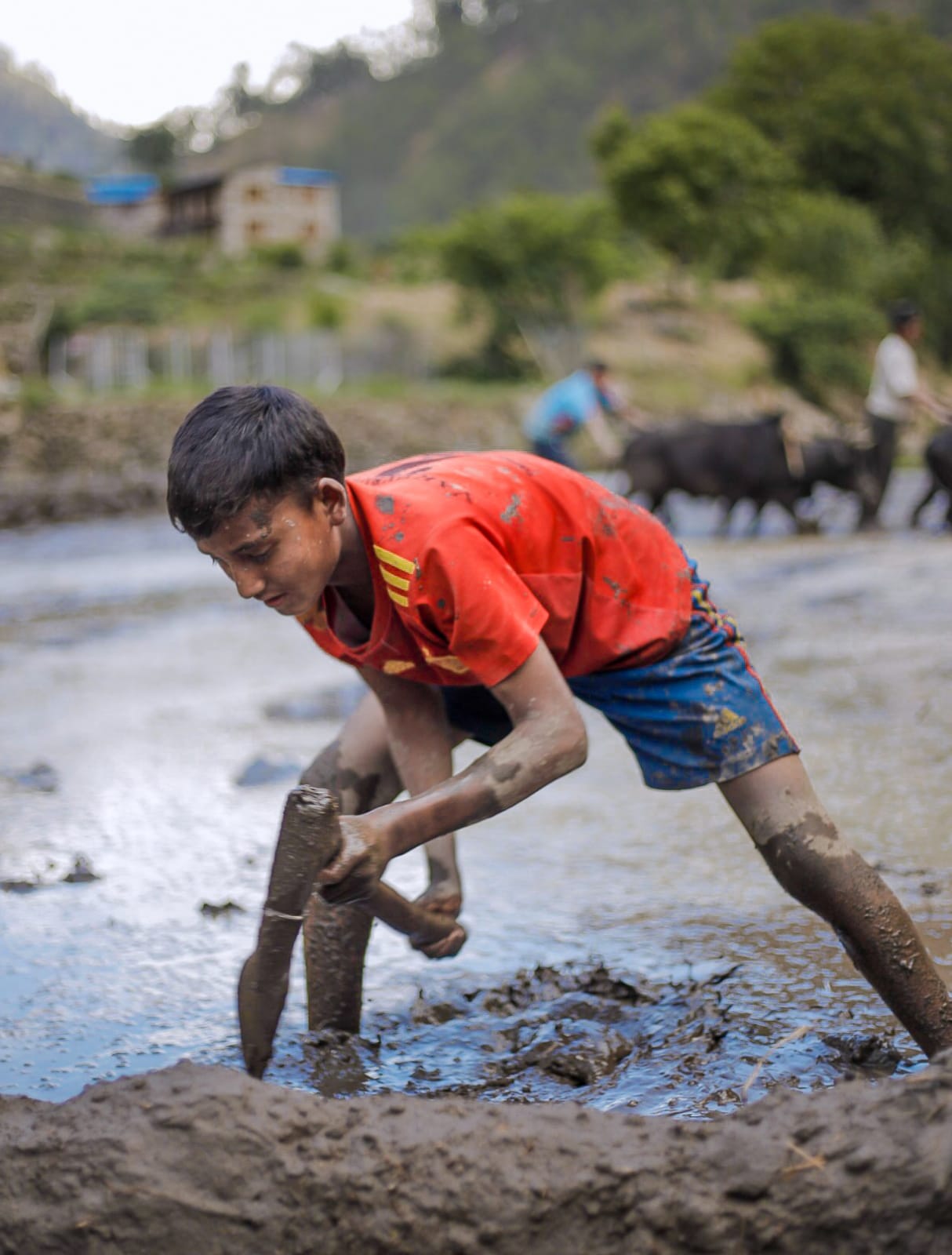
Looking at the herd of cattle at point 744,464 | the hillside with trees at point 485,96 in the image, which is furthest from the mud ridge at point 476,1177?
the hillside with trees at point 485,96

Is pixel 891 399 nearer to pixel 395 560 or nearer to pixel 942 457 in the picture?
pixel 942 457

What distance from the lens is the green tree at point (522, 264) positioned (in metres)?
35.9

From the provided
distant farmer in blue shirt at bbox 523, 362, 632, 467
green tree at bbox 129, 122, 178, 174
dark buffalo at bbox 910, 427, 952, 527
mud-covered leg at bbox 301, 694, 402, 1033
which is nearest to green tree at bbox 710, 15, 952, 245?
green tree at bbox 129, 122, 178, 174

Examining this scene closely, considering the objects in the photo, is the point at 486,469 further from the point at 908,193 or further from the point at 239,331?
the point at 908,193

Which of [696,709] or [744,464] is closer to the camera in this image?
[696,709]

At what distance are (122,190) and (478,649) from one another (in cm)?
7389

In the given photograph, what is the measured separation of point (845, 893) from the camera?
2.28 meters

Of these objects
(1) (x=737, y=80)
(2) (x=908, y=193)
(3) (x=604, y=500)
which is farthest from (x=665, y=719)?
(1) (x=737, y=80)

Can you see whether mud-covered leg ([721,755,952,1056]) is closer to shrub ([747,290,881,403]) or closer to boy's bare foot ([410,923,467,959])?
boy's bare foot ([410,923,467,959])

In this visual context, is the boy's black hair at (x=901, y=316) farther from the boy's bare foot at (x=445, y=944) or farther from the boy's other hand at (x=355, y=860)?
the boy's other hand at (x=355, y=860)

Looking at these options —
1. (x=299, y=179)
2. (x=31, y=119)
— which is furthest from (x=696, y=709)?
(x=299, y=179)

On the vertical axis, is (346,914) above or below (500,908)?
above

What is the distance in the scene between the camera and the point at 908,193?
56.3m

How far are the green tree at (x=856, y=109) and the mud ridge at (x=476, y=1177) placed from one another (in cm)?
5762
